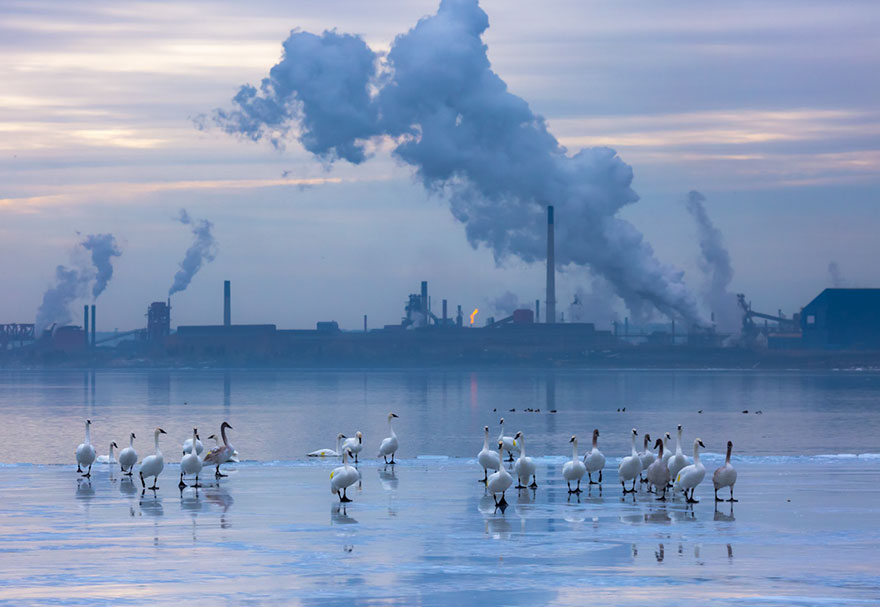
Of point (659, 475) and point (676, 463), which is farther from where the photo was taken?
point (676, 463)

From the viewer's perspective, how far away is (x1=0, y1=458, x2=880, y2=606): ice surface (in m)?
15.1

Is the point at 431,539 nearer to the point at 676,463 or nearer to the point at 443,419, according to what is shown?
the point at 676,463

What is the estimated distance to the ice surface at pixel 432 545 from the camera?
15148mm

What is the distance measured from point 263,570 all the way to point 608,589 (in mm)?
4745

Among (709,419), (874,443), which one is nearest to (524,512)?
(874,443)

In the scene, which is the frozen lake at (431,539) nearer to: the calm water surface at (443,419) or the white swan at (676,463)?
the white swan at (676,463)

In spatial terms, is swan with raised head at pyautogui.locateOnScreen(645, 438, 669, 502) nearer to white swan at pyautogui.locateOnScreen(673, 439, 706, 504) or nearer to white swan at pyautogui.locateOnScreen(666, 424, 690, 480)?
white swan at pyautogui.locateOnScreen(666, 424, 690, 480)

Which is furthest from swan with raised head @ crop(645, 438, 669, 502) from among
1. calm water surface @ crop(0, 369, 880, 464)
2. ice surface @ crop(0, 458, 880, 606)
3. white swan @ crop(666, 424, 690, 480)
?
calm water surface @ crop(0, 369, 880, 464)

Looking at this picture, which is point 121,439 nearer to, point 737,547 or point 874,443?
point 874,443

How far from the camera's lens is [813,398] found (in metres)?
123

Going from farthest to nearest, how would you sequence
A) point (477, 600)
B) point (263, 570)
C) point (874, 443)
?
point (874, 443) < point (263, 570) < point (477, 600)

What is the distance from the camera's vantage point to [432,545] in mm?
18859

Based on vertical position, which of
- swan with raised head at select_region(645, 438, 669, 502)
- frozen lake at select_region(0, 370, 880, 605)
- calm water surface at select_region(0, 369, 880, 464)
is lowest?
calm water surface at select_region(0, 369, 880, 464)

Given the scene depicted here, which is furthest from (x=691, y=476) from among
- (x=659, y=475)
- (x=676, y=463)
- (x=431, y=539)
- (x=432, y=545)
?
(x=432, y=545)
